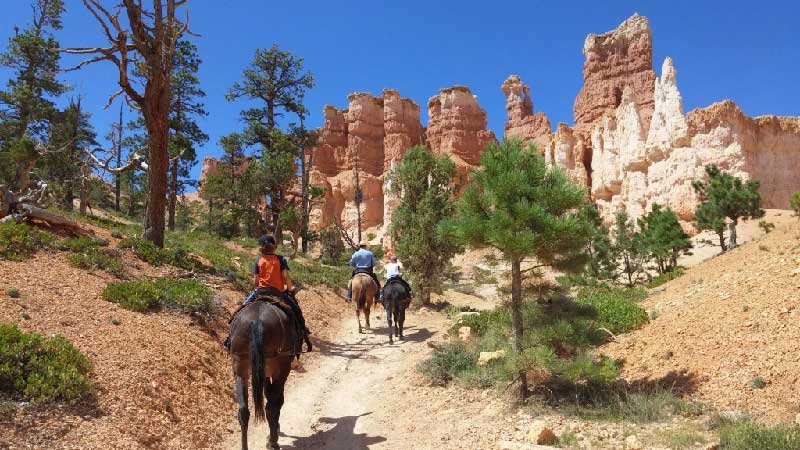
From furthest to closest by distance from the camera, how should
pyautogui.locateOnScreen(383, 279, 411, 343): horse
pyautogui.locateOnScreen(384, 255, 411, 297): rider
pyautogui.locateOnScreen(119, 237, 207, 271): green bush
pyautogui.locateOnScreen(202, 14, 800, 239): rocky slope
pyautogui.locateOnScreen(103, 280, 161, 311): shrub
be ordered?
pyautogui.locateOnScreen(202, 14, 800, 239): rocky slope < pyautogui.locateOnScreen(384, 255, 411, 297): rider < pyautogui.locateOnScreen(383, 279, 411, 343): horse < pyautogui.locateOnScreen(119, 237, 207, 271): green bush < pyautogui.locateOnScreen(103, 280, 161, 311): shrub

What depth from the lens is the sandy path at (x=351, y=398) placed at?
7.05m

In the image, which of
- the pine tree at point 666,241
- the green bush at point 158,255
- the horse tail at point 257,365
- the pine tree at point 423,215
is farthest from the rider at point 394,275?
the pine tree at point 666,241

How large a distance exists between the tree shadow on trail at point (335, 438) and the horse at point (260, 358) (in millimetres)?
564

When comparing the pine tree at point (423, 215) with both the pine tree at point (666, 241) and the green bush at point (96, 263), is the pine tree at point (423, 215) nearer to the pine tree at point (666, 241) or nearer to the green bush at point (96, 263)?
the green bush at point (96, 263)

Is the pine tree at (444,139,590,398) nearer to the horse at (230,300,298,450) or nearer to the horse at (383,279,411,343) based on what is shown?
the horse at (230,300,298,450)

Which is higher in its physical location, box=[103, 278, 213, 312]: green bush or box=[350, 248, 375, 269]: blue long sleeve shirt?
box=[350, 248, 375, 269]: blue long sleeve shirt

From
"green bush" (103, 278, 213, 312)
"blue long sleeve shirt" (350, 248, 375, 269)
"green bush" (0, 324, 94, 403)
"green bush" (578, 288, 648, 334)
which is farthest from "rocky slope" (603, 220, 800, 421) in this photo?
"green bush" (103, 278, 213, 312)

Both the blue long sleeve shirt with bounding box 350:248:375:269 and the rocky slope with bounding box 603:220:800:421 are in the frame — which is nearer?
the rocky slope with bounding box 603:220:800:421

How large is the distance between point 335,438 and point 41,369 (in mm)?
3953

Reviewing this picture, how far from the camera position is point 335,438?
7.14 meters

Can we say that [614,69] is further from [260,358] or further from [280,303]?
[260,358]

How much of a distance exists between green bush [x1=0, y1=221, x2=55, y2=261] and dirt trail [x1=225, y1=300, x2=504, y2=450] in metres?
6.54

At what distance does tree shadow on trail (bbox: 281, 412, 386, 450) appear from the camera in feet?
22.3

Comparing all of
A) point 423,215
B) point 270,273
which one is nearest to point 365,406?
point 270,273
